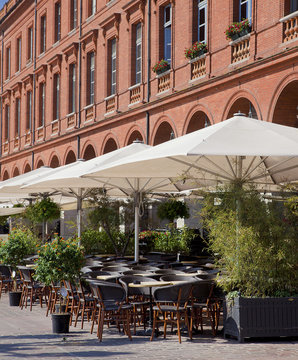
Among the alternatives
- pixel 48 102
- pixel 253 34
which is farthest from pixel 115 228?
pixel 48 102

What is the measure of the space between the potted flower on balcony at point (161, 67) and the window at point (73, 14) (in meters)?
10.2

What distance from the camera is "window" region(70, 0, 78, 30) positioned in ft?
111

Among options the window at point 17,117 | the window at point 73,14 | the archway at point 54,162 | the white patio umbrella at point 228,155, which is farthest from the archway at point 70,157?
the white patio umbrella at point 228,155

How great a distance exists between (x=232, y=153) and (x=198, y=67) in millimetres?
13184

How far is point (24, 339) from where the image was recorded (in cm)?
1005

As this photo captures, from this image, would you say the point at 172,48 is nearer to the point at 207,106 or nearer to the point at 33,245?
the point at 207,106

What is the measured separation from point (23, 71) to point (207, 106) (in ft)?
75.2

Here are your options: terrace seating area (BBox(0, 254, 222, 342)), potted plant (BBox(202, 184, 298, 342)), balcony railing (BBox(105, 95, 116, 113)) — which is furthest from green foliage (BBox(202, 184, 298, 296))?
balcony railing (BBox(105, 95, 116, 113))

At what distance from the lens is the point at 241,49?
1983 cm

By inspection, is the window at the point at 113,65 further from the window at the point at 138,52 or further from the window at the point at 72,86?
the window at the point at 72,86

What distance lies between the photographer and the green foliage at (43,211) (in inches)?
859

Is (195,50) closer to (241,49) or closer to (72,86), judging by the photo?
(241,49)

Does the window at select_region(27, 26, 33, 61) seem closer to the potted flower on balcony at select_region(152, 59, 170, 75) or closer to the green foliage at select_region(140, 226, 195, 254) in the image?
the potted flower on balcony at select_region(152, 59, 170, 75)

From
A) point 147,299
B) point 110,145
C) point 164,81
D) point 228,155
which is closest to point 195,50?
point 164,81
